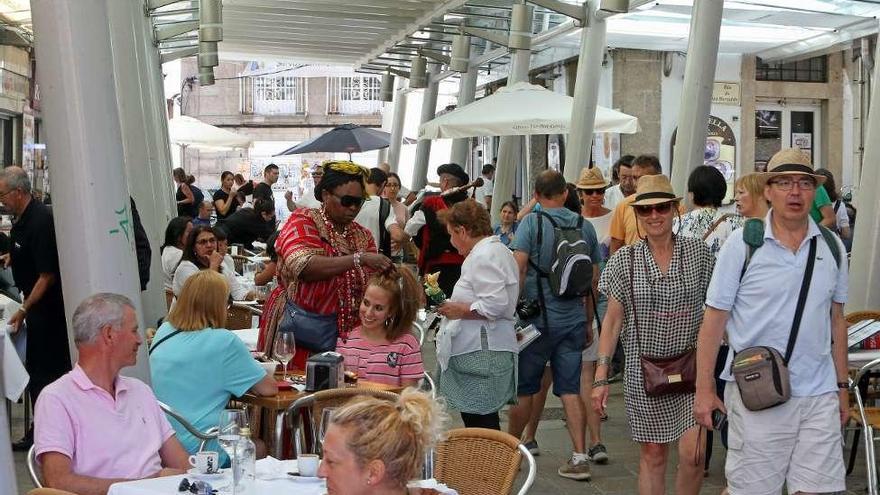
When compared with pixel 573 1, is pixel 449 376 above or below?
below

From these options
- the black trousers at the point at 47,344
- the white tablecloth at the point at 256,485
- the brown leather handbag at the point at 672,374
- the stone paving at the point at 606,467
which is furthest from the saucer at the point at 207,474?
the black trousers at the point at 47,344

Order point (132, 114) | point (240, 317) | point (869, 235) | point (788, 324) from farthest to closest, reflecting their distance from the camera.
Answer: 1. point (132, 114)
2. point (869, 235)
3. point (240, 317)
4. point (788, 324)

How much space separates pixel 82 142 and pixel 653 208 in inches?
103

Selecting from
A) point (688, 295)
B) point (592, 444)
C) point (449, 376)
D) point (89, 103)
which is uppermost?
point (89, 103)

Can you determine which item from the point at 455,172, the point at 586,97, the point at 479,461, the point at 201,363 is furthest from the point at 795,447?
the point at 586,97

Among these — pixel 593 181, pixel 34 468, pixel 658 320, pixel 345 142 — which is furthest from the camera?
pixel 345 142

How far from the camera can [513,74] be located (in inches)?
867

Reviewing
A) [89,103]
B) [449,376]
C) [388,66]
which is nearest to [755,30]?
[388,66]

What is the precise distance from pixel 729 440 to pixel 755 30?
18.6 meters

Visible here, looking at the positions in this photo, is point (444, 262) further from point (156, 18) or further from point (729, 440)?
point (156, 18)

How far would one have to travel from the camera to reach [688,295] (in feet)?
20.4

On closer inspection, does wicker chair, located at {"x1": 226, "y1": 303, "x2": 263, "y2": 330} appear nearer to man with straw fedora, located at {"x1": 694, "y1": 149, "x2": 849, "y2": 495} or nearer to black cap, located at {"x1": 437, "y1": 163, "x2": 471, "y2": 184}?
black cap, located at {"x1": 437, "y1": 163, "x2": 471, "y2": 184}

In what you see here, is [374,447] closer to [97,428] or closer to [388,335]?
[97,428]

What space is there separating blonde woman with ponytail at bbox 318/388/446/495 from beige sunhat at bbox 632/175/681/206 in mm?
2920
